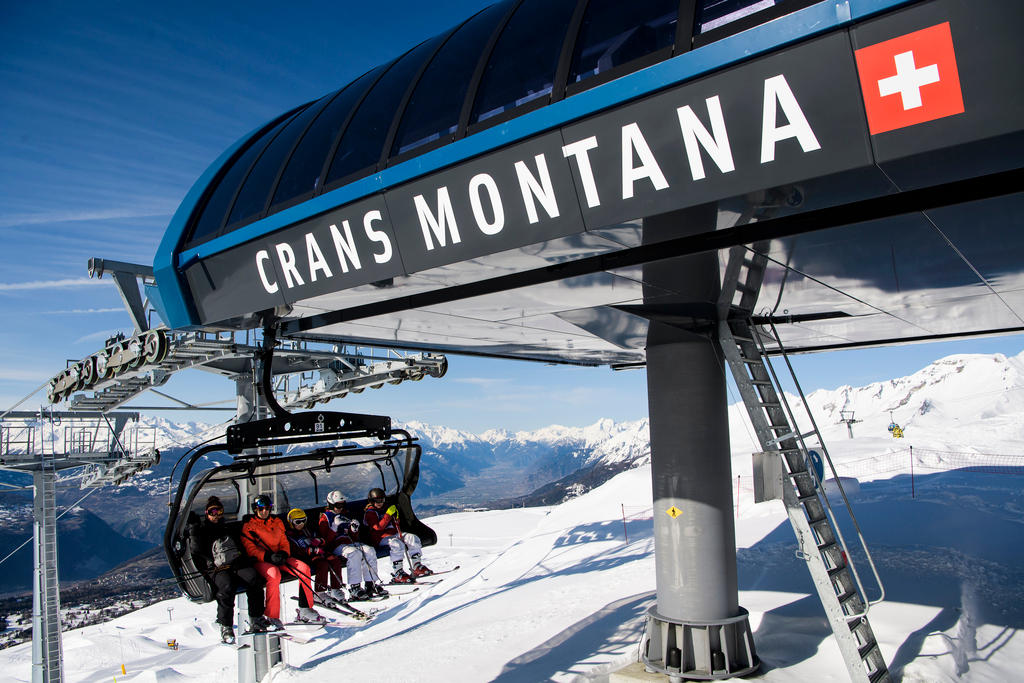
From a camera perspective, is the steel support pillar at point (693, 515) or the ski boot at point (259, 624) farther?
the steel support pillar at point (693, 515)

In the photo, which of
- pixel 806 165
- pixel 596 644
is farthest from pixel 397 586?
pixel 806 165

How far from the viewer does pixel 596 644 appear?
9984 millimetres

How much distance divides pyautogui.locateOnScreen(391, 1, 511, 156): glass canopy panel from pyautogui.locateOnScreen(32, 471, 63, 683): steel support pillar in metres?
19.1

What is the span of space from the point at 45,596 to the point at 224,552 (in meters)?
16.8

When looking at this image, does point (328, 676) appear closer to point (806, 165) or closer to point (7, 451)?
point (806, 165)

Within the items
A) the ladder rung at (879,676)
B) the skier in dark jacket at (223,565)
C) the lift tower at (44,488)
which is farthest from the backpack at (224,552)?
the lift tower at (44,488)

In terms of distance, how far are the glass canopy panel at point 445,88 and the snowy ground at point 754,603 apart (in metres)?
6.66

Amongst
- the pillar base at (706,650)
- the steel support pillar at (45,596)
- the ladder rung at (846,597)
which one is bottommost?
the steel support pillar at (45,596)

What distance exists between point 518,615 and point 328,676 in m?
3.67

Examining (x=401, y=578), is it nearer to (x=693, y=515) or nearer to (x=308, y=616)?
(x=308, y=616)

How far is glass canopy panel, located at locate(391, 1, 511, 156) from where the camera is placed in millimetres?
5852

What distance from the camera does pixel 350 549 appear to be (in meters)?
8.07

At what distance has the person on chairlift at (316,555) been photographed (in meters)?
7.82

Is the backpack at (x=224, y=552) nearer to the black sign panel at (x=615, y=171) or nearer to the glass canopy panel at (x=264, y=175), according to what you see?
the black sign panel at (x=615, y=171)
